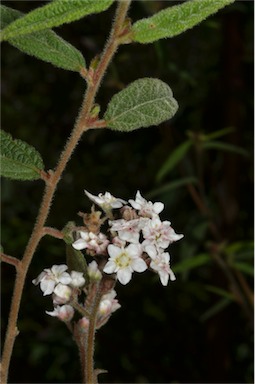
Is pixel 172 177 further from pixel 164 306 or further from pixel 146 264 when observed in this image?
pixel 146 264

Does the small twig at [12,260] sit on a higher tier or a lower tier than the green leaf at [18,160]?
lower

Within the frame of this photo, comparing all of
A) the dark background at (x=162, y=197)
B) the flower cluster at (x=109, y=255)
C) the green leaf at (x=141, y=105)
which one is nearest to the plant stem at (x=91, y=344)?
the flower cluster at (x=109, y=255)

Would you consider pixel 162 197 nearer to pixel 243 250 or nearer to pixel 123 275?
pixel 243 250

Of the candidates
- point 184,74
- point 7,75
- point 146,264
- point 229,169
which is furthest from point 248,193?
point 146,264

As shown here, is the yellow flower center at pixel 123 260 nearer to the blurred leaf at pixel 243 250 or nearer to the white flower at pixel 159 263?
the white flower at pixel 159 263

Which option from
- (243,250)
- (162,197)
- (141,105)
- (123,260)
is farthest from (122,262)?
(162,197)

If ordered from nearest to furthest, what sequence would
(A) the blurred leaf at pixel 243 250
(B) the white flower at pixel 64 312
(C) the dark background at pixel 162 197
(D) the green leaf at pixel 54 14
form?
(D) the green leaf at pixel 54 14, (B) the white flower at pixel 64 312, (A) the blurred leaf at pixel 243 250, (C) the dark background at pixel 162 197

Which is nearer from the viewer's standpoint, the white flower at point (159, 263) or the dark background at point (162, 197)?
the white flower at point (159, 263)
